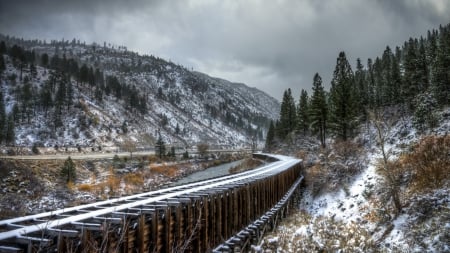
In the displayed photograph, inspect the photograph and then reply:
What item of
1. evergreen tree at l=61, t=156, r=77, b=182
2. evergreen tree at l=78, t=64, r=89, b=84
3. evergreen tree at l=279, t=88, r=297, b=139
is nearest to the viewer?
evergreen tree at l=61, t=156, r=77, b=182

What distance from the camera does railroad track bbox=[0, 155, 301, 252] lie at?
19.2ft

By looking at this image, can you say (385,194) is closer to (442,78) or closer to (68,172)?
(442,78)

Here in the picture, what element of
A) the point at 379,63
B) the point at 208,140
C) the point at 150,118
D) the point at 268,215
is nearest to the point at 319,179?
the point at 268,215

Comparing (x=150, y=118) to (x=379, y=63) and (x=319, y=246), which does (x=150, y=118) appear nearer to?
(x=379, y=63)

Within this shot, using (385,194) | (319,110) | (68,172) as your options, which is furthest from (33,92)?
(385,194)

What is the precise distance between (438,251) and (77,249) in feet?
30.9

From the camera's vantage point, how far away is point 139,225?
A: 7406mm

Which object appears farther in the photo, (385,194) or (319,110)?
(319,110)

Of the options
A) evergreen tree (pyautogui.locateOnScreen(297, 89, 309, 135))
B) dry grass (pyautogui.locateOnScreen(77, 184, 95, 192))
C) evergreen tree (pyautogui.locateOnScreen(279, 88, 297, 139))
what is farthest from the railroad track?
evergreen tree (pyautogui.locateOnScreen(279, 88, 297, 139))

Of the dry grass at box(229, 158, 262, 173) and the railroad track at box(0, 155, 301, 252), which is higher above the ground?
the railroad track at box(0, 155, 301, 252)

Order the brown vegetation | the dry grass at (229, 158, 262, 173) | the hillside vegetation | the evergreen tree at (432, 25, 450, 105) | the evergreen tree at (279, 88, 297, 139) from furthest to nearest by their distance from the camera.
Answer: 1. the evergreen tree at (279, 88, 297, 139)
2. the dry grass at (229, 158, 262, 173)
3. the evergreen tree at (432, 25, 450, 105)
4. the brown vegetation
5. the hillside vegetation

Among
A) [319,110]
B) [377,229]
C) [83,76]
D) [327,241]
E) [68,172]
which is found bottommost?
[327,241]

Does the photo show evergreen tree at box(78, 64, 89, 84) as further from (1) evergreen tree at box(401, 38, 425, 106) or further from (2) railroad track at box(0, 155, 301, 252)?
(2) railroad track at box(0, 155, 301, 252)

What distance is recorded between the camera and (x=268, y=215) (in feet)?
55.5
